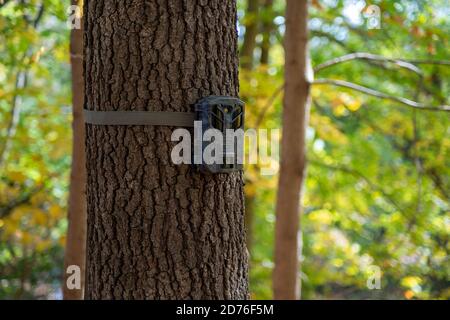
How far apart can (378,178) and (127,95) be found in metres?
8.26

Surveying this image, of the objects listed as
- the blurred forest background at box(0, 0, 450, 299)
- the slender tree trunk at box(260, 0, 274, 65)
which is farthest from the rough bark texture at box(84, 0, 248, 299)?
the slender tree trunk at box(260, 0, 274, 65)

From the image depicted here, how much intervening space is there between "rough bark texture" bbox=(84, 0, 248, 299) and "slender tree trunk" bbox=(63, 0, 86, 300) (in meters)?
1.90

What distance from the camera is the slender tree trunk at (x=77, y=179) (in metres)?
4.19

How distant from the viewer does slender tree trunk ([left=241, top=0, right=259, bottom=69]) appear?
859 cm

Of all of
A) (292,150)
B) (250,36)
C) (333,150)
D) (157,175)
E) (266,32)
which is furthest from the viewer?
(333,150)

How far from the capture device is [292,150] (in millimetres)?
5523

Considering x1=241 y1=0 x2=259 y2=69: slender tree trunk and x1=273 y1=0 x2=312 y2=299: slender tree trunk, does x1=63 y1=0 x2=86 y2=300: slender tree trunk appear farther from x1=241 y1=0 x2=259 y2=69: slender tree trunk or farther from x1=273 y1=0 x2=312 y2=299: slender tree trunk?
x1=241 y1=0 x2=259 y2=69: slender tree trunk

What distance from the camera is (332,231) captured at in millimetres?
12141

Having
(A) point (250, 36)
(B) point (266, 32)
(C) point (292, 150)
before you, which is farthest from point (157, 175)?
(A) point (250, 36)

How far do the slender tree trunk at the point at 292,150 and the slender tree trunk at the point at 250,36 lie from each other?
9.14 feet

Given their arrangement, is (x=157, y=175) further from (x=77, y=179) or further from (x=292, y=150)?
(x=292, y=150)

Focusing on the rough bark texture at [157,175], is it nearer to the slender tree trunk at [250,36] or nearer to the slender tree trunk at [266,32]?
the slender tree trunk at [266,32]

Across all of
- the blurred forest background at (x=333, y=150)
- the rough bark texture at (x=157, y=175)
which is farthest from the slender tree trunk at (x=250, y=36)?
the rough bark texture at (x=157, y=175)

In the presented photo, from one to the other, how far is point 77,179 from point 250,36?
212 inches
